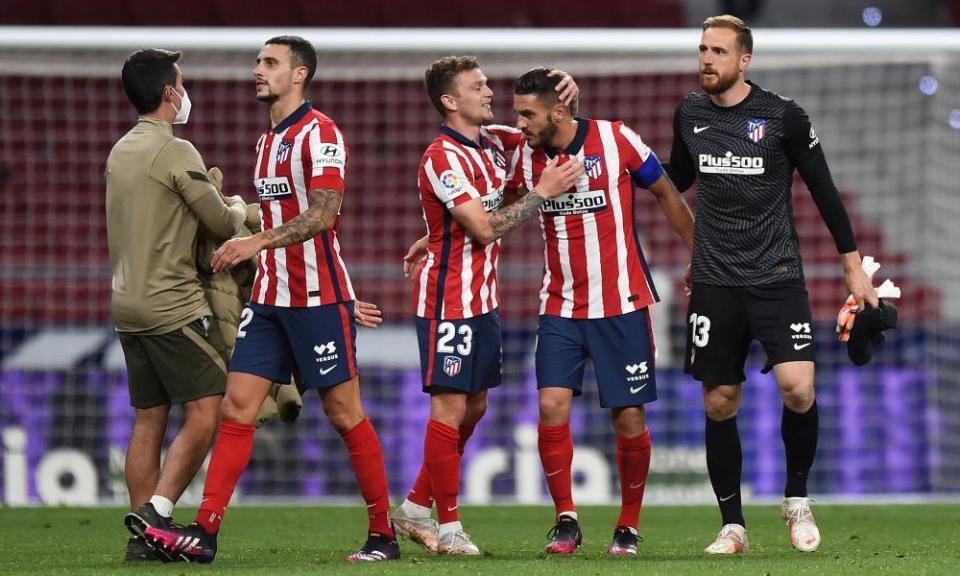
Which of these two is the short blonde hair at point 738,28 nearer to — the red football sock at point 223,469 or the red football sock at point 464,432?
the red football sock at point 464,432

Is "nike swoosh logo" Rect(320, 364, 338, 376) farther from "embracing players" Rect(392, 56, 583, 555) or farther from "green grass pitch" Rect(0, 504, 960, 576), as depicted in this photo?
"green grass pitch" Rect(0, 504, 960, 576)

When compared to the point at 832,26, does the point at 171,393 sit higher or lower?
lower

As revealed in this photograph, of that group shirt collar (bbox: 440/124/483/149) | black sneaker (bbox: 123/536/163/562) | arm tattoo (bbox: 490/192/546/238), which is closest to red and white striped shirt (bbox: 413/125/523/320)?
shirt collar (bbox: 440/124/483/149)

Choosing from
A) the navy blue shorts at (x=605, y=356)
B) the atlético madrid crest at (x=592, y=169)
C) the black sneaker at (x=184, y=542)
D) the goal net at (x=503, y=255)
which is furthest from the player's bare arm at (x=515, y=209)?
the goal net at (x=503, y=255)

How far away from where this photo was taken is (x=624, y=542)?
5555 millimetres

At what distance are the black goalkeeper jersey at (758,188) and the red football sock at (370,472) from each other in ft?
4.30

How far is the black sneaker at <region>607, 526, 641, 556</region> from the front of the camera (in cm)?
552

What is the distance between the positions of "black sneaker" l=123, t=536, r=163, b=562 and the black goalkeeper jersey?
214 cm

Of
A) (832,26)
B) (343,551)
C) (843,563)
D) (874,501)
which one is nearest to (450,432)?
(343,551)

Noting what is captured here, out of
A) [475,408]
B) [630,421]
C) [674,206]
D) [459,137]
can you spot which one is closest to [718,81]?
[674,206]

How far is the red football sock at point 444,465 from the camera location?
18.1 feet

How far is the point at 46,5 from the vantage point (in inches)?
531

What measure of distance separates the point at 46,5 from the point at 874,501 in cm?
848

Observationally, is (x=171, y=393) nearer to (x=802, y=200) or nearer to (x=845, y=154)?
(x=802, y=200)
